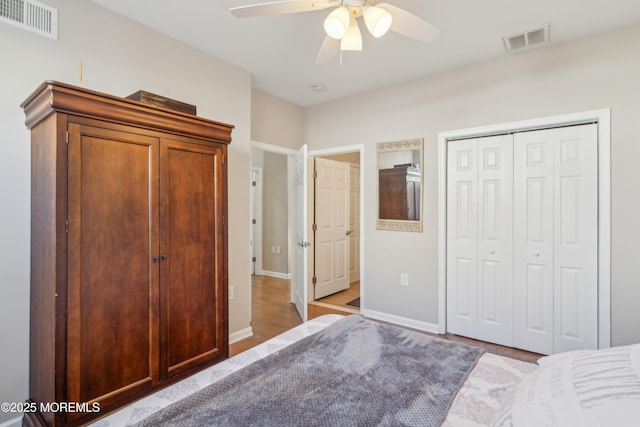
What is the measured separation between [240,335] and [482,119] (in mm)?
3096

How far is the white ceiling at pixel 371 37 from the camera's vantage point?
7.00ft

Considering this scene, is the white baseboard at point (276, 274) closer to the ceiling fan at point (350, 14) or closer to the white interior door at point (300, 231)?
the white interior door at point (300, 231)

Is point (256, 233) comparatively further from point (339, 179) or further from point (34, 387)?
point (34, 387)

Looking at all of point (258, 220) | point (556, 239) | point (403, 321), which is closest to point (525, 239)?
point (556, 239)

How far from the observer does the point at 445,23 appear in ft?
7.64

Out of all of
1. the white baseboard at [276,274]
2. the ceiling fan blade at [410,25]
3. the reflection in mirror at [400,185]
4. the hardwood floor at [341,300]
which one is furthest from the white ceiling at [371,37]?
the white baseboard at [276,274]

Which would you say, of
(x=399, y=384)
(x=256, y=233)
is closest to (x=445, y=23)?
(x=399, y=384)

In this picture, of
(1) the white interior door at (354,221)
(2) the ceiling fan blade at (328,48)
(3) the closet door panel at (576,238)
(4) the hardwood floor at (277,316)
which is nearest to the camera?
(2) the ceiling fan blade at (328,48)

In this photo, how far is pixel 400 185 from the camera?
3486 millimetres

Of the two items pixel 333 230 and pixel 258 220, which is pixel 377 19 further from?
pixel 258 220

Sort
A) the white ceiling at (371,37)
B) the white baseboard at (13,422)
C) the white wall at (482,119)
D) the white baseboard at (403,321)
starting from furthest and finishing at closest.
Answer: the white baseboard at (403,321) → the white wall at (482,119) → the white ceiling at (371,37) → the white baseboard at (13,422)

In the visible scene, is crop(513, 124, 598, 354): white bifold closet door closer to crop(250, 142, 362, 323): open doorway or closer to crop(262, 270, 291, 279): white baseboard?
crop(250, 142, 362, 323): open doorway

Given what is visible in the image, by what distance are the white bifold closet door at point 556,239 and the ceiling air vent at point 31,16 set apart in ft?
11.6

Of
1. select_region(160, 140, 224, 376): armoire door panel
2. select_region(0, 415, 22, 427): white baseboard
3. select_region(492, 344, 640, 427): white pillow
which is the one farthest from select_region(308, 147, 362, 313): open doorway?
select_region(492, 344, 640, 427): white pillow
